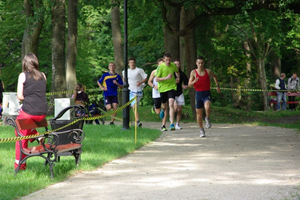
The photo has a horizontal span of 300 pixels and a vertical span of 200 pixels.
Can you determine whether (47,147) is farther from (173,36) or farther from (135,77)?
(173,36)

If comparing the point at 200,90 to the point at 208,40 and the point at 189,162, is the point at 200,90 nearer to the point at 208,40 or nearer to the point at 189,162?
the point at 189,162

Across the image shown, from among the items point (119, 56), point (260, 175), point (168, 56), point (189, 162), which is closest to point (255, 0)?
point (168, 56)

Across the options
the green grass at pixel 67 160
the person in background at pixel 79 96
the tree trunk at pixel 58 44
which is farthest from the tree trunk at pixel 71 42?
the green grass at pixel 67 160

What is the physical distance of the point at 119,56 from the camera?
29125 millimetres

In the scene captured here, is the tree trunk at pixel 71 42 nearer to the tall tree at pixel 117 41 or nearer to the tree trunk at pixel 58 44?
the tree trunk at pixel 58 44

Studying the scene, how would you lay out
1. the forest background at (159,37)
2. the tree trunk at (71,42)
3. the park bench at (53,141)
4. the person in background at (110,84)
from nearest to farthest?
the park bench at (53,141)
the person in background at (110,84)
the forest background at (159,37)
the tree trunk at (71,42)

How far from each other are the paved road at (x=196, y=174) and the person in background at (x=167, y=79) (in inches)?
126

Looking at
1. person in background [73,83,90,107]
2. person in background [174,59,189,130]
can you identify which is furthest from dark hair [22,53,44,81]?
person in background [73,83,90,107]

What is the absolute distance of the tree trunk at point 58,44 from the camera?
23.3 m

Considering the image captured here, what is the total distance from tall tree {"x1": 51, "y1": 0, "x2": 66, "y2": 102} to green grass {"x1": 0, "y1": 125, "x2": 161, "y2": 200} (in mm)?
8798

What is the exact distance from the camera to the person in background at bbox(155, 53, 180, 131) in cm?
1562

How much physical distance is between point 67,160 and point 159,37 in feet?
66.7

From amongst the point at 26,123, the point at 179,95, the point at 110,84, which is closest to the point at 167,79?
the point at 179,95

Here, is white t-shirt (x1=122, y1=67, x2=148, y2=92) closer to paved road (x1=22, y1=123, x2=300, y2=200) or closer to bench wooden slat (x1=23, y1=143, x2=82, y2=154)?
paved road (x1=22, y1=123, x2=300, y2=200)
